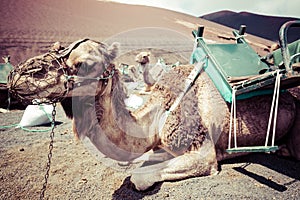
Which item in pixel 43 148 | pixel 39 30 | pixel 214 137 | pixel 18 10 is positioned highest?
pixel 18 10

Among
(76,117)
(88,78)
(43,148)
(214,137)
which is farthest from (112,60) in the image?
(43,148)

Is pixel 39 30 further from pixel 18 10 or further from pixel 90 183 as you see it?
pixel 90 183

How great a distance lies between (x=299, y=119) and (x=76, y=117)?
2.60 metres

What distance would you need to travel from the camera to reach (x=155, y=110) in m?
2.70

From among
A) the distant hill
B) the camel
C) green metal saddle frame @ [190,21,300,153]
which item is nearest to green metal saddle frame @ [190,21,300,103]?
green metal saddle frame @ [190,21,300,153]

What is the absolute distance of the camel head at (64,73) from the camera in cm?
183

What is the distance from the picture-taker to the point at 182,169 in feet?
7.99

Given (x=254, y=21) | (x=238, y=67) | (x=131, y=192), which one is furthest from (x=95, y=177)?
(x=254, y=21)

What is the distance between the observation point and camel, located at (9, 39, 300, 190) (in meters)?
1.95

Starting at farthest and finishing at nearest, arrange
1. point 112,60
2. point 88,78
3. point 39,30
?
point 39,30
point 112,60
point 88,78

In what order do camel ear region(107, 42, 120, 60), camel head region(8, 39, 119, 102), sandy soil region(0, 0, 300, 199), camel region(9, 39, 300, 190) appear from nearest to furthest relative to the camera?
camel head region(8, 39, 119, 102), camel region(9, 39, 300, 190), camel ear region(107, 42, 120, 60), sandy soil region(0, 0, 300, 199)

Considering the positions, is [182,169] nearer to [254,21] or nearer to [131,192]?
[131,192]

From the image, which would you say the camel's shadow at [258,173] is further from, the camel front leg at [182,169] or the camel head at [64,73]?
the camel head at [64,73]

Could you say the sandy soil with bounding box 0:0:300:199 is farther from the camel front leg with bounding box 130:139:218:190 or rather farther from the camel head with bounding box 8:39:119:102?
the camel head with bounding box 8:39:119:102
